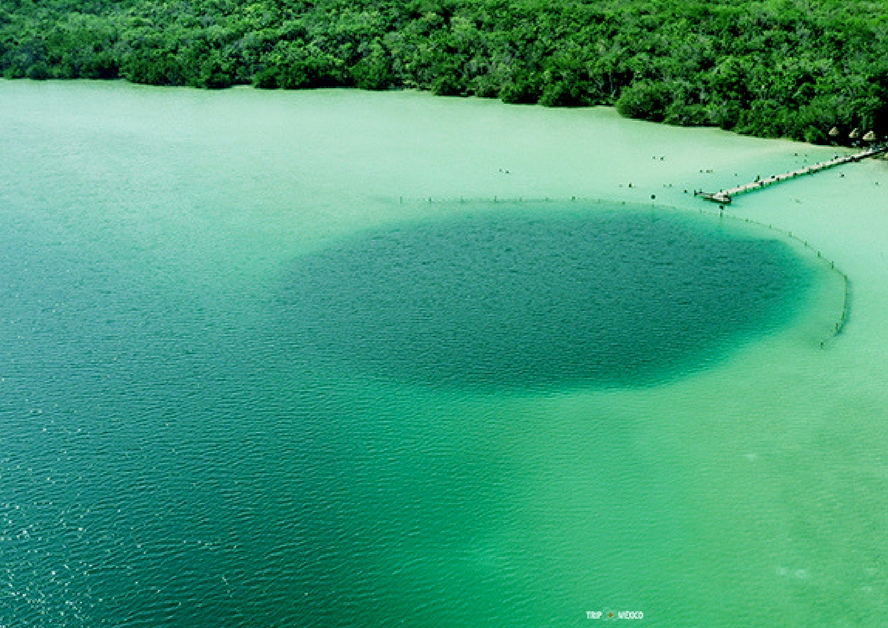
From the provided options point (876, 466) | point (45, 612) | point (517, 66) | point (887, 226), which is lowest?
point (45, 612)

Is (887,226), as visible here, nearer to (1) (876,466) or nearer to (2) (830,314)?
(2) (830,314)

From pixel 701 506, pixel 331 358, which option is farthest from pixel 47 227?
pixel 701 506

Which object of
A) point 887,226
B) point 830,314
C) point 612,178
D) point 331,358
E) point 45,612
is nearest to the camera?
point 45,612

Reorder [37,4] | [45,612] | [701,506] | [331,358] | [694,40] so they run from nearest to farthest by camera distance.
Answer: [45,612]
[701,506]
[331,358]
[694,40]
[37,4]

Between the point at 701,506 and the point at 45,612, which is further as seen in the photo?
the point at 701,506

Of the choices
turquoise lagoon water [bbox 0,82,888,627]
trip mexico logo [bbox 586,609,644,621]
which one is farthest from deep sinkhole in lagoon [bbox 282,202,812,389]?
trip mexico logo [bbox 586,609,644,621]

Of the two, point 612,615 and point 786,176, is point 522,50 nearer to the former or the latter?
point 786,176
